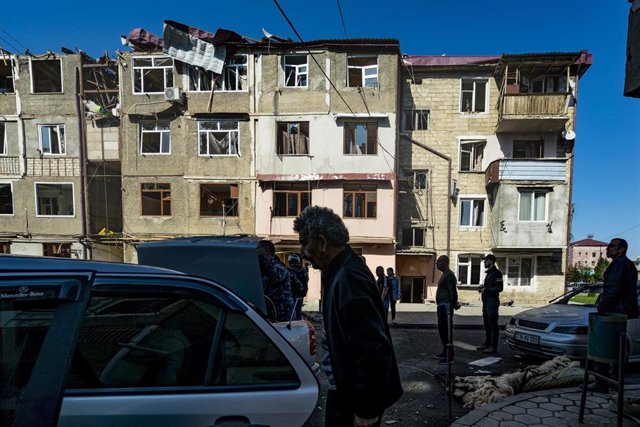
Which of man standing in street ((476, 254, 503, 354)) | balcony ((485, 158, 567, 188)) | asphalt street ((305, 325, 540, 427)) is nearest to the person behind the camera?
asphalt street ((305, 325, 540, 427))

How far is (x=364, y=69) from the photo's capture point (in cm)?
1538

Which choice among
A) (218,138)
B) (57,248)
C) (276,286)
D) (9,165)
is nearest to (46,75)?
(9,165)

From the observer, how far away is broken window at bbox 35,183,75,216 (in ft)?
54.3

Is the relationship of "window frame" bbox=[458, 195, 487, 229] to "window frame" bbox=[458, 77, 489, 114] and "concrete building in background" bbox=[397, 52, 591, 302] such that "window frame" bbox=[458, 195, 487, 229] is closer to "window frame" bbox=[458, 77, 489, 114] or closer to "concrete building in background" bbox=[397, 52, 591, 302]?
"concrete building in background" bbox=[397, 52, 591, 302]

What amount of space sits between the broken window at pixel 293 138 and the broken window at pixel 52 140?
11.4 meters

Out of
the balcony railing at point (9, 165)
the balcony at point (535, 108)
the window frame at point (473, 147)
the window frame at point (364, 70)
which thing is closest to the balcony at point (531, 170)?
the window frame at point (473, 147)

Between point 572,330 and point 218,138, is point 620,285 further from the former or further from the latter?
point 218,138

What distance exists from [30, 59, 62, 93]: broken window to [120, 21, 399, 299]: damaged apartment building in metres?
4.04

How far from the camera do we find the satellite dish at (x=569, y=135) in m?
15.3

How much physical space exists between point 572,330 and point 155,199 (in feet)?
53.8

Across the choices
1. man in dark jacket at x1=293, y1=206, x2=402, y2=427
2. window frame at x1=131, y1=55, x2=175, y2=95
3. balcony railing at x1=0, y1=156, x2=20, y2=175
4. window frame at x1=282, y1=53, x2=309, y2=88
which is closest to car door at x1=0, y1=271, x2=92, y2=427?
man in dark jacket at x1=293, y1=206, x2=402, y2=427

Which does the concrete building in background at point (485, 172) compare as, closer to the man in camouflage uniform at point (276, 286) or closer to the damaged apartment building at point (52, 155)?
the man in camouflage uniform at point (276, 286)

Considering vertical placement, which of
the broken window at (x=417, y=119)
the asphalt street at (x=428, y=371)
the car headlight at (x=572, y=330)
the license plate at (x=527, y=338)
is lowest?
the asphalt street at (x=428, y=371)

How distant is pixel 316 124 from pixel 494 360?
39.7ft
